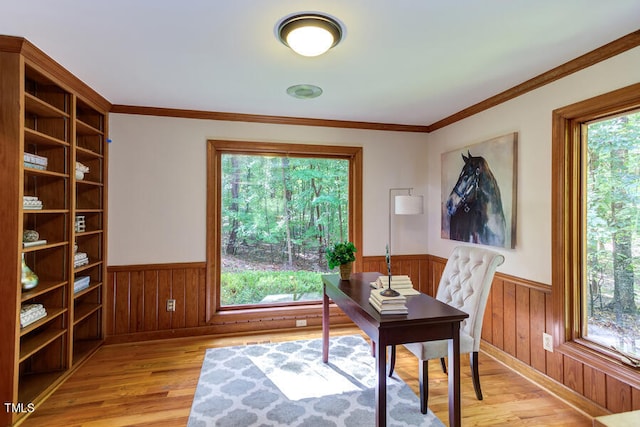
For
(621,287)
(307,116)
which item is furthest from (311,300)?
(621,287)

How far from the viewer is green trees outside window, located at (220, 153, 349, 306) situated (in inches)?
142

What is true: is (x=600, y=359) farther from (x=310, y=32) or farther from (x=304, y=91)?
(x=304, y=91)

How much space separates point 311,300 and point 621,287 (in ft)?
8.98

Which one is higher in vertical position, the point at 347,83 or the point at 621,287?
the point at 347,83

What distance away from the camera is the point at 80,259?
2854mm

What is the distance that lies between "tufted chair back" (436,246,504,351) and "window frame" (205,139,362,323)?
4.64 ft

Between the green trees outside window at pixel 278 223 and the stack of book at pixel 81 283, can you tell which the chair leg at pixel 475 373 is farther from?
the stack of book at pixel 81 283

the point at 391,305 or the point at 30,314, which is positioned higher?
the point at 391,305

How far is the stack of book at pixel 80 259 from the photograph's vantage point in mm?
2768

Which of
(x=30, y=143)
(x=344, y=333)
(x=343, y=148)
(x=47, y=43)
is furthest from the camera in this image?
(x=343, y=148)

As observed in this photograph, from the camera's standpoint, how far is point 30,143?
8.14 feet

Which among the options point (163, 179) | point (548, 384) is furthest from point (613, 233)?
point (163, 179)

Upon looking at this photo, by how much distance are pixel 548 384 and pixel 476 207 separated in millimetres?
1512

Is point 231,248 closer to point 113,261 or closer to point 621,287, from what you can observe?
point 113,261
